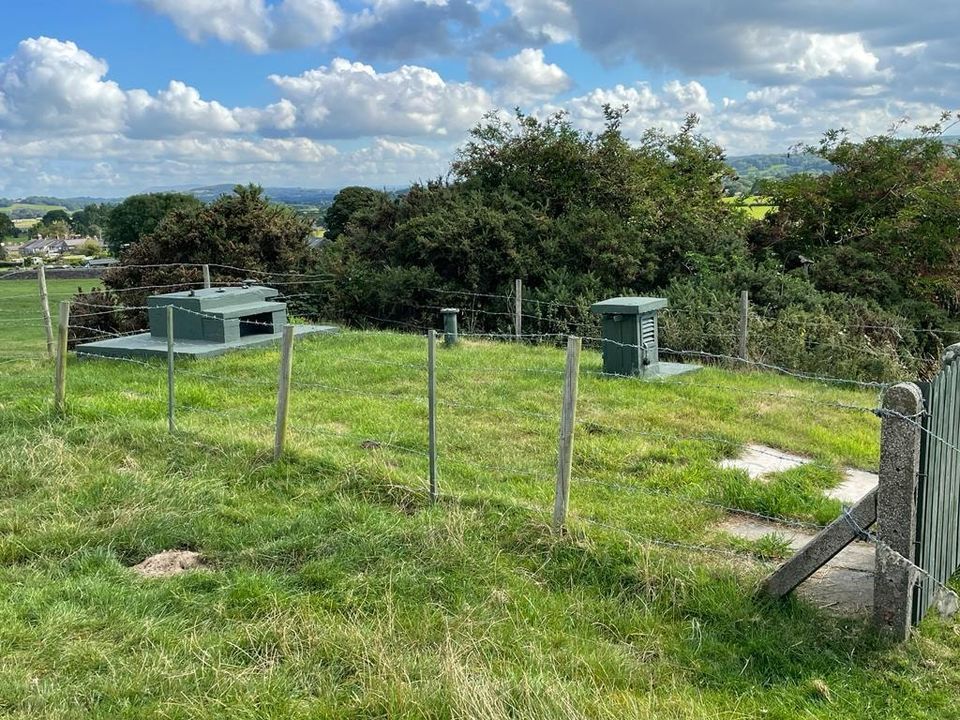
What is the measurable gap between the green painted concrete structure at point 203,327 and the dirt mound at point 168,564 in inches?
280

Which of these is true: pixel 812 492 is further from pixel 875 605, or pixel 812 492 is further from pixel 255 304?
pixel 255 304

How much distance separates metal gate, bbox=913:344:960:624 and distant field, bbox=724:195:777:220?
16.6 metres

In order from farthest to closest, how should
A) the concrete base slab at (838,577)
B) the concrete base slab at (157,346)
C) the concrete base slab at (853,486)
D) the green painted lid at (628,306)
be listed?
the concrete base slab at (157,346) → the green painted lid at (628,306) → the concrete base slab at (853,486) → the concrete base slab at (838,577)

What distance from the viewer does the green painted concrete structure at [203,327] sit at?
12.3 m

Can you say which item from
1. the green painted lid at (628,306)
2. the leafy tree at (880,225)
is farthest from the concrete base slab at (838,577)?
the leafy tree at (880,225)

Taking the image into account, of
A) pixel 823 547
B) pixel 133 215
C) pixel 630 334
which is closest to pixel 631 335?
pixel 630 334

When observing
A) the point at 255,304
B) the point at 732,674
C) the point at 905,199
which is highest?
the point at 905,199

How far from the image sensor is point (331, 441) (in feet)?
23.8

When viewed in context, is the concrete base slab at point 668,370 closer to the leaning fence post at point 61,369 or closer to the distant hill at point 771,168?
the leaning fence post at point 61,369

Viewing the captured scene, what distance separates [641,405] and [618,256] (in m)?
8.84

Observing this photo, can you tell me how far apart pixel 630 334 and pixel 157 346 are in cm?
709

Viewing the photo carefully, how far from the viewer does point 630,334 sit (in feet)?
34.3

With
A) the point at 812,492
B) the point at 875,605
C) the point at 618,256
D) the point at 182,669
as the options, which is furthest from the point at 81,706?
the point at 618,256

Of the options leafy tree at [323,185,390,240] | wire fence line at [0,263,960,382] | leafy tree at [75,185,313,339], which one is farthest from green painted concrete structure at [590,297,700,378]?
leafy tree at [323,185,390,240]
